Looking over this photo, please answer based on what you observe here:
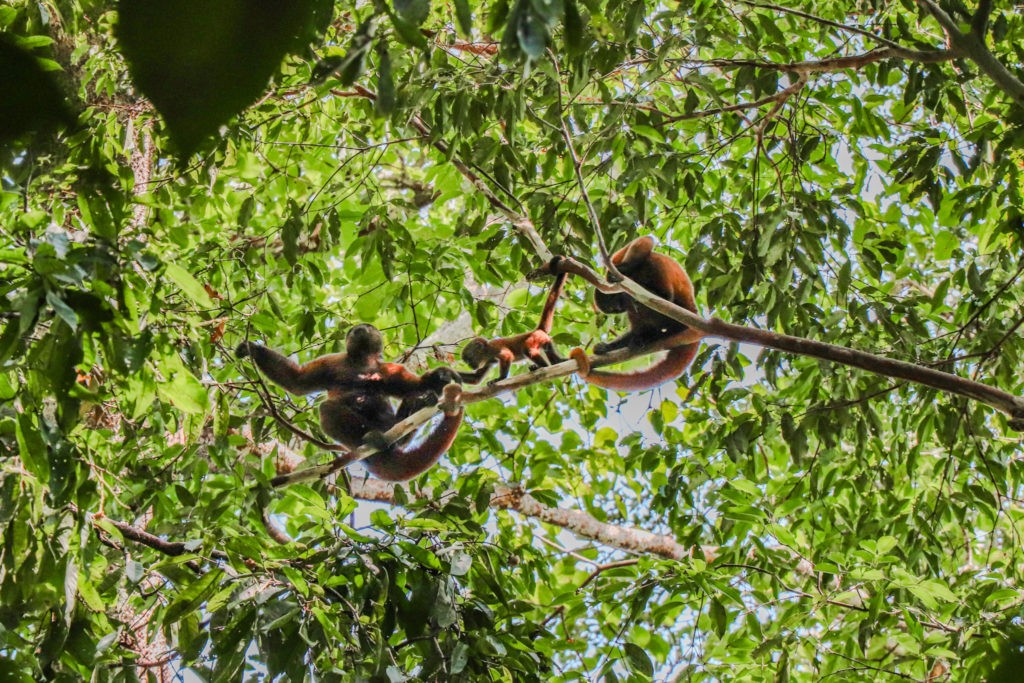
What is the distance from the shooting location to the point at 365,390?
15.6 feet

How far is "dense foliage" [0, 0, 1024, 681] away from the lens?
8.52ft

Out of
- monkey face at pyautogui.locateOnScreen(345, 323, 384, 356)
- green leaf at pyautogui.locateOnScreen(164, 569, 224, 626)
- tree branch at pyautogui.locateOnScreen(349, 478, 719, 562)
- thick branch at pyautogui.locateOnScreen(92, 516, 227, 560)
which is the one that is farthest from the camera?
tree branch at pyautogui.locateOnScreen(349, 478, 719, 562)

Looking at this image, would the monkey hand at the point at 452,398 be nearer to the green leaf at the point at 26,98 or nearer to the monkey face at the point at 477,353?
the monkey face at the point at 477,353

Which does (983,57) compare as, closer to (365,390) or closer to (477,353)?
(477,353)

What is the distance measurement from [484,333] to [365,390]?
116 centimetres

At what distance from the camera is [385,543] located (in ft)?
10.6

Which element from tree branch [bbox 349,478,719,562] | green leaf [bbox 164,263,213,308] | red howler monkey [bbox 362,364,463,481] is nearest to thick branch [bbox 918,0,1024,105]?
green leaf [bbox 164,263,213,308]

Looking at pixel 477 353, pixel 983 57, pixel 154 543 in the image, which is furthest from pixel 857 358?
pixel 154 543

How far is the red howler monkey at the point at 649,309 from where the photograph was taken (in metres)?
4.33

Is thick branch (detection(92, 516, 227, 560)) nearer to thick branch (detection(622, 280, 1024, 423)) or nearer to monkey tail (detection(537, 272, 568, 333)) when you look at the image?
monkey tail (detection(537, 272, 568, 333))

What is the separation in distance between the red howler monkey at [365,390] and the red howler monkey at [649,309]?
0.95 meters

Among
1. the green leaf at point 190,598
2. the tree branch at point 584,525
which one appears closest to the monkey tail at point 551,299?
the green leaf at point 190,598

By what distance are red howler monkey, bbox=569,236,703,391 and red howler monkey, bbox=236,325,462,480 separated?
0.95m

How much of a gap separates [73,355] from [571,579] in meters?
4.78
